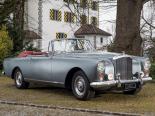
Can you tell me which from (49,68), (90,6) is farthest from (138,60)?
(90,6)

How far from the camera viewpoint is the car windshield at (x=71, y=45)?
50.1ft

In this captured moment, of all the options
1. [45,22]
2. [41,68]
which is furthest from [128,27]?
[45,22]

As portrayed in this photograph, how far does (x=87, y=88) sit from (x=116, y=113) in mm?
2379

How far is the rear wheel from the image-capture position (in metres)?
16.9

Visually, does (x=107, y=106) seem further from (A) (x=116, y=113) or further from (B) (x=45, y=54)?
(B) (x=45, y=54)

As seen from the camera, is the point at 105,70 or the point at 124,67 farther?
the point at 124,67

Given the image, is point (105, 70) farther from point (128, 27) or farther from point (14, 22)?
point (14, 22)

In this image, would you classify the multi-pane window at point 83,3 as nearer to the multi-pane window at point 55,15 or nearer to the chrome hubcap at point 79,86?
the chrome hubcap at point 79,86

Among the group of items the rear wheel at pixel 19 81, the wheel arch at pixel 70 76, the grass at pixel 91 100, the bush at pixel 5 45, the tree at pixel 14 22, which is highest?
the tree at pixel 14 22

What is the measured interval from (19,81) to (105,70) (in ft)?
16.1

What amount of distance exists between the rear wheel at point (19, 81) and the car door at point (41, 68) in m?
1.01

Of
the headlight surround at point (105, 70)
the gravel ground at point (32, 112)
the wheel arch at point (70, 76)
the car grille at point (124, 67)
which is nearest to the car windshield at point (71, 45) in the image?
the wheel arch at point (70, 76)

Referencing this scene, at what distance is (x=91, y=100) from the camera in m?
13.6

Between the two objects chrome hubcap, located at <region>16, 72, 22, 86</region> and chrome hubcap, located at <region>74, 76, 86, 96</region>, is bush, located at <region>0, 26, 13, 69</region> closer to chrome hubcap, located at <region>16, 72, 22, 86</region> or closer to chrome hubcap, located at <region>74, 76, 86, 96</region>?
chrome hubcap, located at <region>16, 72, 22, 86</region>
